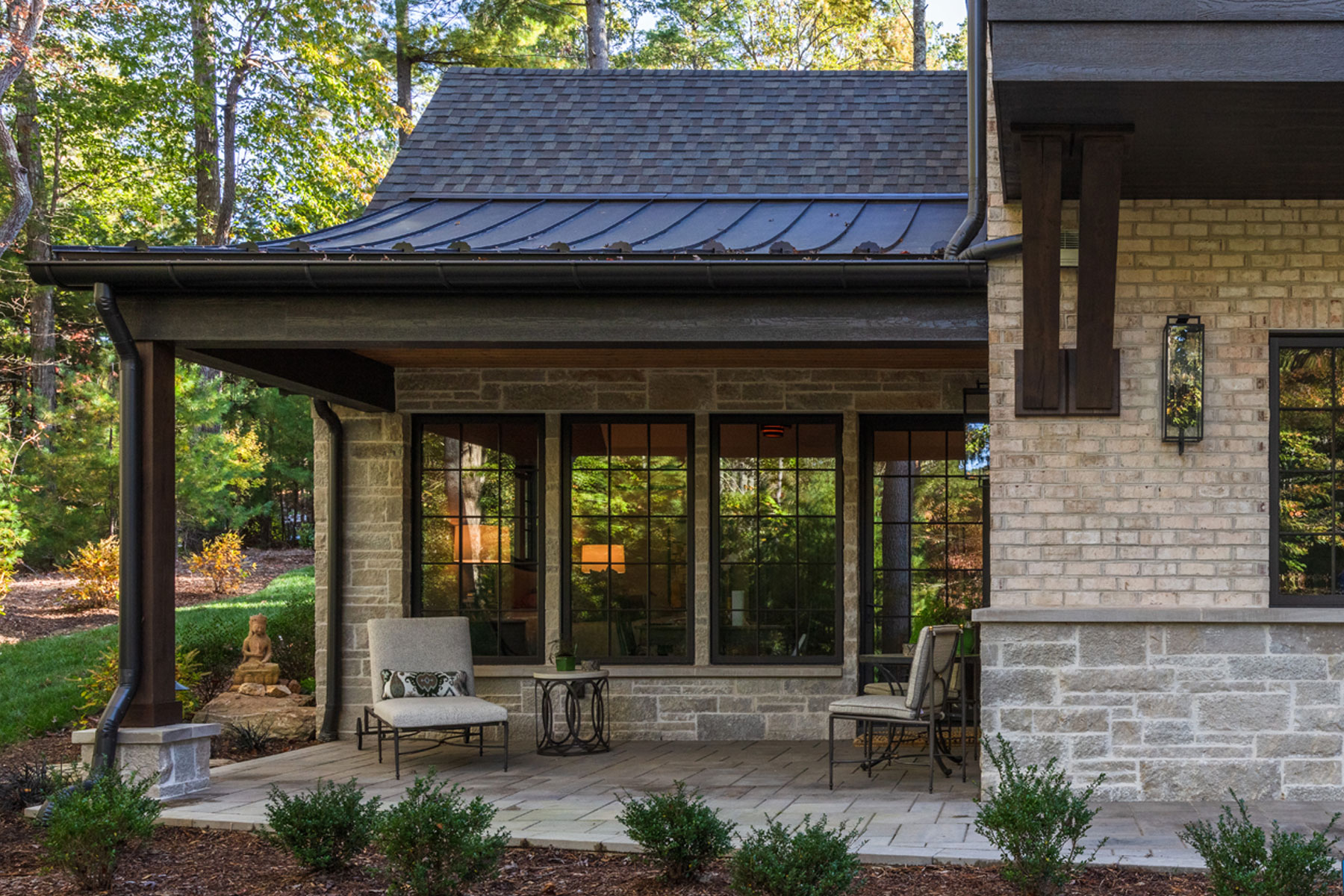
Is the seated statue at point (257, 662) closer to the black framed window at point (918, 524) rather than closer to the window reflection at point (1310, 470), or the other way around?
the black framed window at point (918, 524)

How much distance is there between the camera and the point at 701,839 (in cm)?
423

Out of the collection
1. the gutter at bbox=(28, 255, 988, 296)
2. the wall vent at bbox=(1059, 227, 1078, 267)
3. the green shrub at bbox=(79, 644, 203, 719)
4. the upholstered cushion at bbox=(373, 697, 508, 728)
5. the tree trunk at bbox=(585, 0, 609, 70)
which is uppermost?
the tree trunk at bbox=(585, 0, 609, 70)

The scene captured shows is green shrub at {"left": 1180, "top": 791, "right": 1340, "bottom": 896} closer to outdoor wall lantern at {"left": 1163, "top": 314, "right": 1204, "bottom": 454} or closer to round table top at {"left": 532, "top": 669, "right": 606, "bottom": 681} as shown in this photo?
outdoor wall lantern at {"left": 1163, "top": 314, "right": 1204, "bottom": 454}

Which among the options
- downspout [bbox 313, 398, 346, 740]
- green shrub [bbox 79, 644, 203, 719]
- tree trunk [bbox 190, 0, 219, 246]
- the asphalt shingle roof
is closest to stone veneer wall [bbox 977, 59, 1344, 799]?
the asphalt shingle roof

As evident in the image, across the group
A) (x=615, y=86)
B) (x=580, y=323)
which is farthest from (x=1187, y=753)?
(x=615, y=86)

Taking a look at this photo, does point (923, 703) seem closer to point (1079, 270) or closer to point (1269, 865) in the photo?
point (1079, 270)

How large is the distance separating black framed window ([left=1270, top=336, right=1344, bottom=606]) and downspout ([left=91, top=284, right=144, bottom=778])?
547cm

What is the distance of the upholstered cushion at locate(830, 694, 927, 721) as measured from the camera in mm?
6039

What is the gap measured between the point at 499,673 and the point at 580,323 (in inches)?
124

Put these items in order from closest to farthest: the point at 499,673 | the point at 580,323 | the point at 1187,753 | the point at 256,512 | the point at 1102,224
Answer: the point at 1102,224, the point at 1187,753, the point at 580,323, the point at 499,673, the point at 256,512

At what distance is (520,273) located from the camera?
18.4 ft

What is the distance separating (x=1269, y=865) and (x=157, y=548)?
4.94m

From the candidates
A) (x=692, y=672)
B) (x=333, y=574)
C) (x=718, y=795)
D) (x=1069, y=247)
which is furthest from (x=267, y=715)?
(x=1069, y=247)

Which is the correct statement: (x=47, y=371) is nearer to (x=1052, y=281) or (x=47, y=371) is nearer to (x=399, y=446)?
(x=399, y=446)
